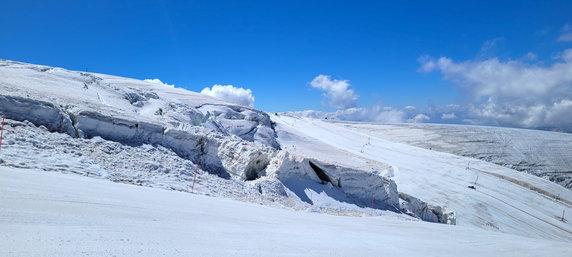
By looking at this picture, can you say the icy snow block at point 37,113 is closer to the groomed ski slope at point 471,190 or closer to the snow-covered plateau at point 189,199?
the snow-covered plateau at point 189,199

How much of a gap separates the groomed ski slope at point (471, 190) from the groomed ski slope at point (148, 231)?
22.6 metres

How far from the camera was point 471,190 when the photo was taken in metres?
A: 36.9

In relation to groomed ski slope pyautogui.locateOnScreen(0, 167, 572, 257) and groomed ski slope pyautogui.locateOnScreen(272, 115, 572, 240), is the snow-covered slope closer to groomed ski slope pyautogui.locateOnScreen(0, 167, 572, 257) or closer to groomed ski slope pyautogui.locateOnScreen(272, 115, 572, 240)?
groomed ski slope pyautogui.locateOnScreen(272, 115, 572, 240)

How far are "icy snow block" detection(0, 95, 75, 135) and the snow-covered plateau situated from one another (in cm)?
4

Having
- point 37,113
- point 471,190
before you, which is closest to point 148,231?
point 37,113

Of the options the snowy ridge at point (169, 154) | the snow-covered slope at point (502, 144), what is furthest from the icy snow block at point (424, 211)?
the snow-covered slope at point (502, 144)

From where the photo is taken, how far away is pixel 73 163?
406 inches

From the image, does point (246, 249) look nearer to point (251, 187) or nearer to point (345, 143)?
point (251, 187)

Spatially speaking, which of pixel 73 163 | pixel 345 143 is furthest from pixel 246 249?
pixel 345 143

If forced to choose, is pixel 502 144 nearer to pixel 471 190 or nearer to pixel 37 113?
pixel 471 190

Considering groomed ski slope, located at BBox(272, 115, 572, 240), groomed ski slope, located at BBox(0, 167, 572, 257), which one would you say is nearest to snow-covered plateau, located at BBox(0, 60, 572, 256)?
groomed ski slope, located at BBox(0, 167, 572, 257)

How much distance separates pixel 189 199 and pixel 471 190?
3607 centimetres

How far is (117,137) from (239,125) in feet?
94.6

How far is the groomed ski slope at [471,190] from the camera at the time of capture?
29578 millimetres
